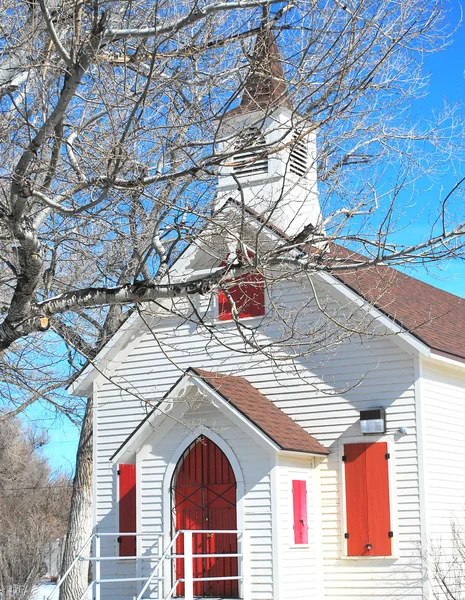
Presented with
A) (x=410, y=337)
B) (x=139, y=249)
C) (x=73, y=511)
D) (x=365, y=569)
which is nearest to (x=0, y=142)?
(x=139, y=249)

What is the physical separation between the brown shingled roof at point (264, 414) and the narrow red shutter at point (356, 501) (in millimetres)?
508

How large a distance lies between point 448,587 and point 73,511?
35.2 feet

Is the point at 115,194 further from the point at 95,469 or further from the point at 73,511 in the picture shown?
the point at 73,511

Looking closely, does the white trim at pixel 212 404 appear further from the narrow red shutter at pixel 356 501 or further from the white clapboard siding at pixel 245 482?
the narrow red shutter at pixel 356 501

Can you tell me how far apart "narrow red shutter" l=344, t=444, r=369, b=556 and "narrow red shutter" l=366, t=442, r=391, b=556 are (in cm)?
10

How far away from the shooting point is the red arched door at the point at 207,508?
15.9 metres

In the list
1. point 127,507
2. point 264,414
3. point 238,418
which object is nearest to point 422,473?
point 264,414

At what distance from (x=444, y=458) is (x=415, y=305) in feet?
12.1

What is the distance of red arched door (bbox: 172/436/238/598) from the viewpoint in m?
15.9

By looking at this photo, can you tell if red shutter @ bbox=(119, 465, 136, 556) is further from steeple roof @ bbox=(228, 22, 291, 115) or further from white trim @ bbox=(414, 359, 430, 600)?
steeple roof @ bbox=(228, 22, 291, 115)

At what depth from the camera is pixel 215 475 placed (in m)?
16.1

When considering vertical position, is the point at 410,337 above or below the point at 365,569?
above

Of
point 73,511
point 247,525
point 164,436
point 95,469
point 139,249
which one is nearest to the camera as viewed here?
point 139,249

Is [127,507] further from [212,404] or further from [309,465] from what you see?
[309,465]
